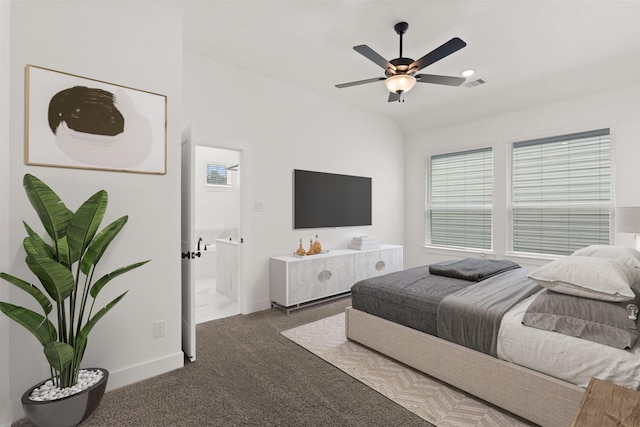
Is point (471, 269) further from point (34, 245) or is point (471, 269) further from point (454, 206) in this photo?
point (34, 245)

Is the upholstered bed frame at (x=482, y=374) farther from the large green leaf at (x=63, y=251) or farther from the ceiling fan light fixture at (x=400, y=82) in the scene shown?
the large green leaf at (x=63, y=251)

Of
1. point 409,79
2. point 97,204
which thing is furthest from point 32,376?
point 409,79

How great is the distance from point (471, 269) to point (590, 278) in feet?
3.66

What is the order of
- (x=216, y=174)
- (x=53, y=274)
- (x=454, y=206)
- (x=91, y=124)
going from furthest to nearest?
(x=216, y=174)
(x=454, y=206)
(x=91, y=124)
(x=53, y=274)

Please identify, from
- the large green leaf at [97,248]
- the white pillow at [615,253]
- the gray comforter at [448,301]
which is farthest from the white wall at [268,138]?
the white pillow at [615,253]

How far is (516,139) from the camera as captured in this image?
446cm

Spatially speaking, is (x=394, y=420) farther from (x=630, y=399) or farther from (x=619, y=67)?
(x=619, y=67)

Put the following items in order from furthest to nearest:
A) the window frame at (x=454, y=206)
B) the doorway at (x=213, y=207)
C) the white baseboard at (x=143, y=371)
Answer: the doorway at (x=213, y=207) < the window frame at (x=454, y=206) < the white baseboard at (x=143, y=371)

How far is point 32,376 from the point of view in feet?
6.08

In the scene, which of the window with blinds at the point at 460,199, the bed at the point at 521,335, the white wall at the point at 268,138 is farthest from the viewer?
the window with blinds at the point at 460,199

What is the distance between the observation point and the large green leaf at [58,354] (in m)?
1.55

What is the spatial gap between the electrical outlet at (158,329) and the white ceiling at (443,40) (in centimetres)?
251

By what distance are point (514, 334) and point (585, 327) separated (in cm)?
33

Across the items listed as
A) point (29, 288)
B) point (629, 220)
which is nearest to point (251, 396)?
point (29, 288)
